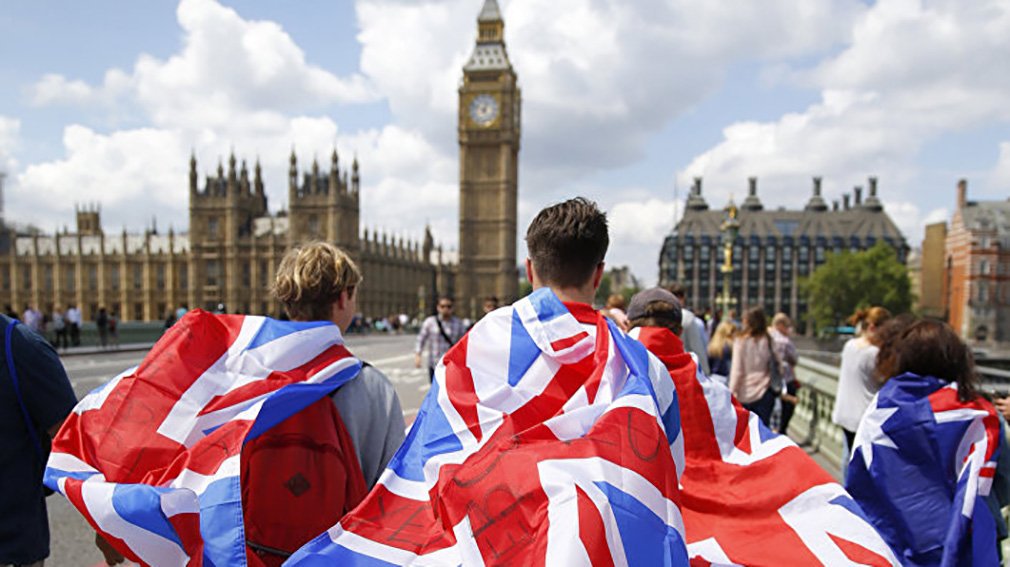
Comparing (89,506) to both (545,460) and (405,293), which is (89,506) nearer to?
(545,460)

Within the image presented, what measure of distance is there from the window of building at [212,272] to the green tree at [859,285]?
2344 inches

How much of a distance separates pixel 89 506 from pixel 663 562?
1.54 metres

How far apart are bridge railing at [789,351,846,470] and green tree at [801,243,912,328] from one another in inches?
2504

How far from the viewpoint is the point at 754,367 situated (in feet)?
21.8

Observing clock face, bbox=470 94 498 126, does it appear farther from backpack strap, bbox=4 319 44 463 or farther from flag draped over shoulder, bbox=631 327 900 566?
flag draped over shoulder, bbox=631 327 900 566

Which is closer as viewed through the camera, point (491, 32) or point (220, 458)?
point (220, 458)

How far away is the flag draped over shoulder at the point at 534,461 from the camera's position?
1.46 metres

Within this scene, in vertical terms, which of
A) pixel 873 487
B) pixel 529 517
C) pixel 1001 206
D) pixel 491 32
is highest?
pixel 491 32

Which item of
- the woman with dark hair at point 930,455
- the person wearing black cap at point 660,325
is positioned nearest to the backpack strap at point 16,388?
the person wearing black cap at point 660,325

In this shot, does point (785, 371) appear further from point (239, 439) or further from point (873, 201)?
point (873, 201)

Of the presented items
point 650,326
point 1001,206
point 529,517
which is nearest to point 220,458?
point 529,517

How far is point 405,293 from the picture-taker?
72.5 metres

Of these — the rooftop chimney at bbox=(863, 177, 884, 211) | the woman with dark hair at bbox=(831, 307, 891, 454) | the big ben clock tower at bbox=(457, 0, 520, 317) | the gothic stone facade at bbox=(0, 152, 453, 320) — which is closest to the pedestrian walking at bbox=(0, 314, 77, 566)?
the woman with dark hair at bbox=(831, 307, 891, 454)

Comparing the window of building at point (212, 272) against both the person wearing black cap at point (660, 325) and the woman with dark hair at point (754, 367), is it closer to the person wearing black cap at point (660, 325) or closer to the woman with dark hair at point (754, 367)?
the woman with dark hair at point (754, 367)
